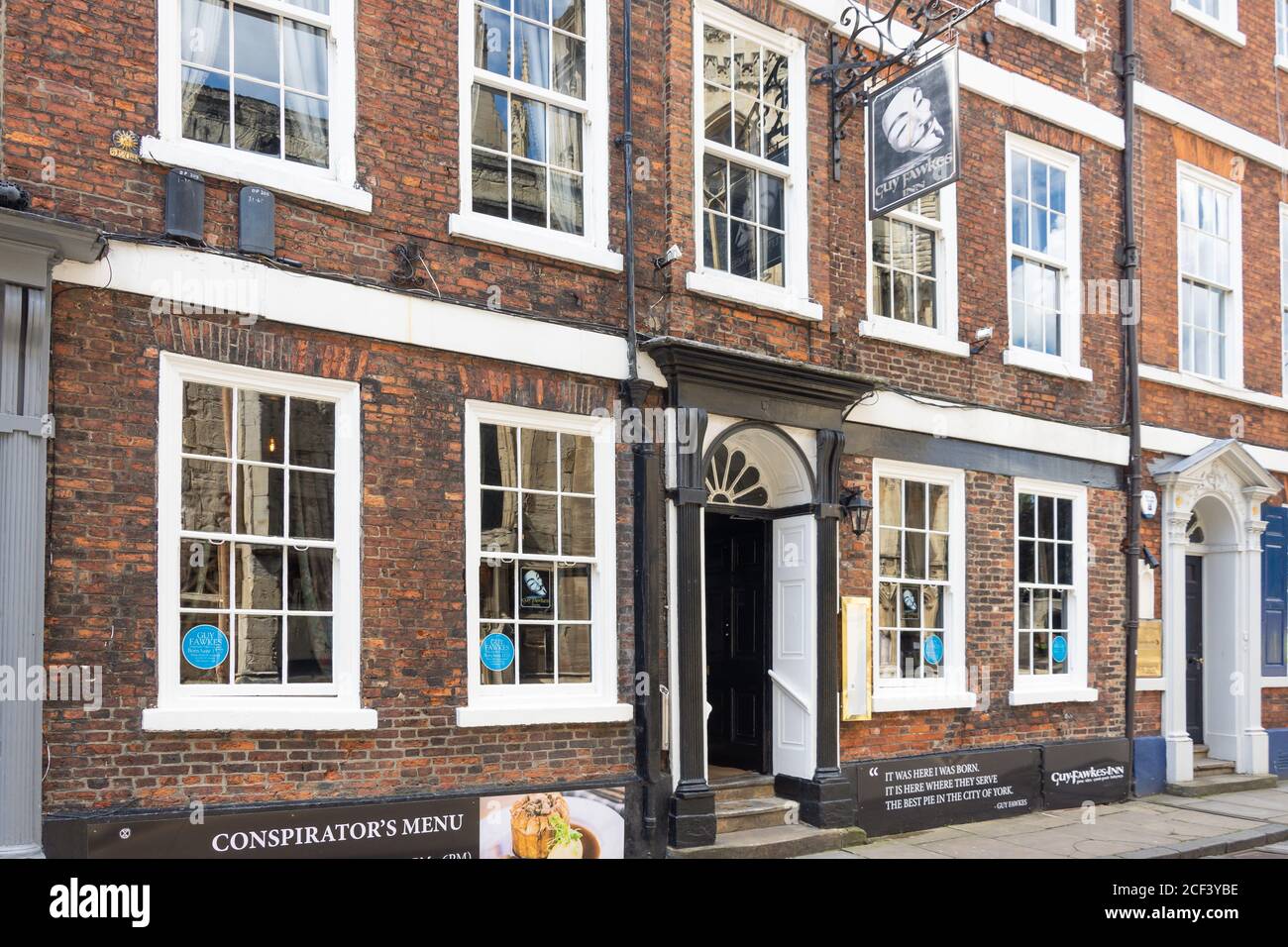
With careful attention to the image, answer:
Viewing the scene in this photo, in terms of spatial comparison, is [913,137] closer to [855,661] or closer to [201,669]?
[855,661]

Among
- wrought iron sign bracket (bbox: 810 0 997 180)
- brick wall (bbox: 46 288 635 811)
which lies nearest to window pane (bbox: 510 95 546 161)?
brick wall (bbox: 46 288 635 811)

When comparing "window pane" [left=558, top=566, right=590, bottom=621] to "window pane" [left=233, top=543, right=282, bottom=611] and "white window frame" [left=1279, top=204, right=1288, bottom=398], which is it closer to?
"window pane" [left=233, top=543, right=282, bottom=611]

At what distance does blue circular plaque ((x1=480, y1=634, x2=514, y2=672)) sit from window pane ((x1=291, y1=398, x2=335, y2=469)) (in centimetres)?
169

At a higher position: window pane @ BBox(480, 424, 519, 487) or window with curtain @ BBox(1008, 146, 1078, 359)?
window with curtain @ BBox(1008, 146, 1078, 359)

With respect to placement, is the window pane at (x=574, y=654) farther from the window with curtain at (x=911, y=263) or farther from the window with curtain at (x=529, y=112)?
the window with curtain at (x=911, y=263)

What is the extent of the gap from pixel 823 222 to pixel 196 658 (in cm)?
641

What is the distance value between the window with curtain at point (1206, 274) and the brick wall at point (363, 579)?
8.62m

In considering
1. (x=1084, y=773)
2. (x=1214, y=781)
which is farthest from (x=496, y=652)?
(x=1214, y=781)

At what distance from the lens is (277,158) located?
773 centimetres

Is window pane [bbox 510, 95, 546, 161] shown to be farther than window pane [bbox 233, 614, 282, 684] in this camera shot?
Yes

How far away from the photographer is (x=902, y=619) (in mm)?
11031

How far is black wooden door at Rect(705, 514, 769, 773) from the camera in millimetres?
10625

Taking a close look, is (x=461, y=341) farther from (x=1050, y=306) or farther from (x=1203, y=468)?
(x=1203, y=468)

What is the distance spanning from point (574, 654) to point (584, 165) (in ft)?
12.5
